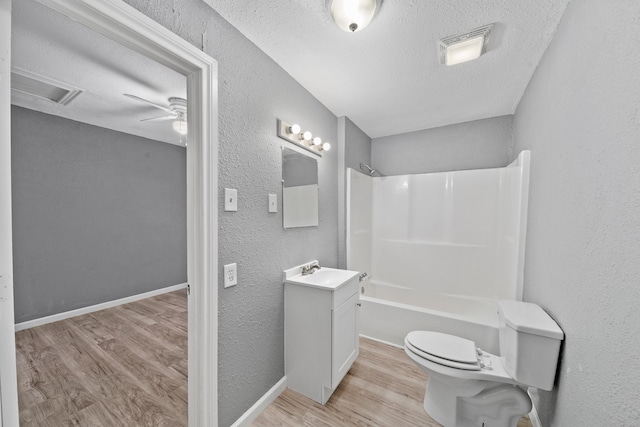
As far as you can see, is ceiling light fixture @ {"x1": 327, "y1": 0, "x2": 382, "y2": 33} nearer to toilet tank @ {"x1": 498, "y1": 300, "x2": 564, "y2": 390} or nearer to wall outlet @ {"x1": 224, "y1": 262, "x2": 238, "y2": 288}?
wall outlet @ {"x1": 224, "y1": 262, "x2": 238, "y2": 288}

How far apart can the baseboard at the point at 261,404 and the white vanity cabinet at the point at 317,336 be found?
0.07 metres

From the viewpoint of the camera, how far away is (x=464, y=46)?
1456 mm

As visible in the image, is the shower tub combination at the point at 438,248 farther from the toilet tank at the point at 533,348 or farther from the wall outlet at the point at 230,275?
the wall outlet at the point at 230,275

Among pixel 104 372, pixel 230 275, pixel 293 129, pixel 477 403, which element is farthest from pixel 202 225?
pixel 477 403

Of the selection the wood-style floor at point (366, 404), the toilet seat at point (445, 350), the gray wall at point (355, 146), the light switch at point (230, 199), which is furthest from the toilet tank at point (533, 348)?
the gray wall at point (355, 146)

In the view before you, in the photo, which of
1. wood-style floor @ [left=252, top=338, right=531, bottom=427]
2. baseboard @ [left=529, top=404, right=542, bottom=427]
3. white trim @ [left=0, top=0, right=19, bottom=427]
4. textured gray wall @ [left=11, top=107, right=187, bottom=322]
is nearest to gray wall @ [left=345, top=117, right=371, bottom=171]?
wood-style floor @ [left=252, top=338, right=531, bottom=427]

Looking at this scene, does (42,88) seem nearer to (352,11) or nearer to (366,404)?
(352,11)

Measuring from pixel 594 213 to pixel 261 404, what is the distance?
196 centimetres

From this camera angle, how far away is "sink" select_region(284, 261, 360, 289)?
5.20 ft

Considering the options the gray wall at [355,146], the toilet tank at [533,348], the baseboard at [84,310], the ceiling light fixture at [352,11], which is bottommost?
the baseboard at [84,310]

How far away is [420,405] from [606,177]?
5.25 ft

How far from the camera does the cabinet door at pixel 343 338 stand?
1513 millimetres

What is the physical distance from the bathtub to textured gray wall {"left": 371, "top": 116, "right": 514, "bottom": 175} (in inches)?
60.0

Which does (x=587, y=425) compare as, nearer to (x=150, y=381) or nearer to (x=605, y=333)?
(x=605, y=333)
